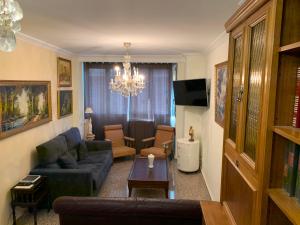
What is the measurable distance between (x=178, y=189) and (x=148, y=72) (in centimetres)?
304

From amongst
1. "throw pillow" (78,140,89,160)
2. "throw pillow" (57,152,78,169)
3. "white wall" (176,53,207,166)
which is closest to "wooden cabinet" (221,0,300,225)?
"throw pillow" (57,152,78,169)

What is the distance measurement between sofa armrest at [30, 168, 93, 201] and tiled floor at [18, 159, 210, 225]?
352 mm

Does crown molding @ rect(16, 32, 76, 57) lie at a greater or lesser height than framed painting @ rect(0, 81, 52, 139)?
greater

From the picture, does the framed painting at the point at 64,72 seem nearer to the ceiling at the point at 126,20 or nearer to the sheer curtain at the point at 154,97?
the ceiling at the point at 126,20

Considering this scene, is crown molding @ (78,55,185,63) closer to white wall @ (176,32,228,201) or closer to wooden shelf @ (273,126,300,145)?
white wall @ (176,32,228,201)

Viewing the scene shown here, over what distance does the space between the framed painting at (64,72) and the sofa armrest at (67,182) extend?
2.01 m

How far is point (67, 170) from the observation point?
141 inches

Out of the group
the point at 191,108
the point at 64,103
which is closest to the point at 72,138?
the point at 64,103

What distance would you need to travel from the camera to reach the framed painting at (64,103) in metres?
4.88

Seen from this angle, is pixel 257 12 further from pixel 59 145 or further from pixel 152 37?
pixel 59 145

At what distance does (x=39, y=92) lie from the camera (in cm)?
402

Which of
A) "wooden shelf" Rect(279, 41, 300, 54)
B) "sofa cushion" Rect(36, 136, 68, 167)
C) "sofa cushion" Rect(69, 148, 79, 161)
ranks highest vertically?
"wooden shelf" Rect(279, 41, 300, 54)

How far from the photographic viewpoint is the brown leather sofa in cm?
231

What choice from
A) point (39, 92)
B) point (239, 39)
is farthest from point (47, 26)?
point (239, 39)
